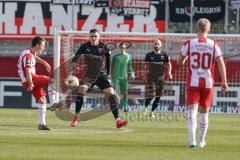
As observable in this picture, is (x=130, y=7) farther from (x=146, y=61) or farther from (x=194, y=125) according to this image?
(x=194, y=125)

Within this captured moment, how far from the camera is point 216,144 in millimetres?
13844

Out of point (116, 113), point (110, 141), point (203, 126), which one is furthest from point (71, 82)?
point (203, 126)

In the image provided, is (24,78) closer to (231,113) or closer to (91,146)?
(91,146)

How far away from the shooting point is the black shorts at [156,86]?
23.3 meters

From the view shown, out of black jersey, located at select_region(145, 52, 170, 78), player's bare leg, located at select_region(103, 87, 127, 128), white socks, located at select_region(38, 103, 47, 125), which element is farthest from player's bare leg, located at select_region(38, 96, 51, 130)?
black jersey, located at select_region(145, 52, 170, 78)

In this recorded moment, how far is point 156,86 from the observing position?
23594 mm

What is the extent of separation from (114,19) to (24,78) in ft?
60.3

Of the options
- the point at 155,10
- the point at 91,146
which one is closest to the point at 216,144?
the point at 91,146

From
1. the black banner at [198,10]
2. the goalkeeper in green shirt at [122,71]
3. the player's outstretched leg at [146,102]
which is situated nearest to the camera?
the player's outstretched leg at [146,102]

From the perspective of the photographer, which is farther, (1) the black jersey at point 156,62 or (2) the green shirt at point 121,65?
(2) the green shirt at point 121,65

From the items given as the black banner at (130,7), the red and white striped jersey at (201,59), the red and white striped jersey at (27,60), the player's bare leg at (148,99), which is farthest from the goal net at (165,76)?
the red and white striped jersey at (201,59)

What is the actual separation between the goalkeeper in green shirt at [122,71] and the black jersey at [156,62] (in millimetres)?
1093

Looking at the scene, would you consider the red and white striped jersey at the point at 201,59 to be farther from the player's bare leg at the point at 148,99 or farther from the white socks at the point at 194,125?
the player's bare leg at the point at 148,99

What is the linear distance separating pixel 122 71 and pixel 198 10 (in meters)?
9.37
